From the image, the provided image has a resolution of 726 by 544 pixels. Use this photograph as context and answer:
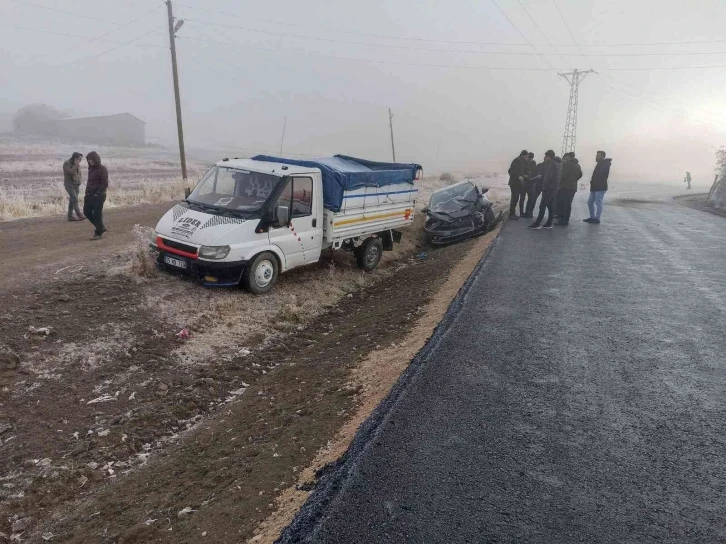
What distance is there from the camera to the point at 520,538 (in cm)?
275

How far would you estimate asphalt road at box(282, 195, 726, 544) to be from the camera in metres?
2.87

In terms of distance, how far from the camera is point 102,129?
8800 cm

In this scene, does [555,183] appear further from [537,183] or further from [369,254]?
[369,254]

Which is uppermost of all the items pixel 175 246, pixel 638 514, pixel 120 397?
pixel 175 246

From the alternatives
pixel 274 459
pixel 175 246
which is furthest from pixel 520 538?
pixel 175 246

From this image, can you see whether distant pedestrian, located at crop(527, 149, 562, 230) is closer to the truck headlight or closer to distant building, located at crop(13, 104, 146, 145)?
the truck headlight

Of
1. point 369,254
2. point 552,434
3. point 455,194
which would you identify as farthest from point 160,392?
point 455,194

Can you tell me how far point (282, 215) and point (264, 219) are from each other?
0.31 metres

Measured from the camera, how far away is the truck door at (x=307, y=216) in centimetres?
884

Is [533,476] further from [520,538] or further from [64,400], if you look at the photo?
[64,400]

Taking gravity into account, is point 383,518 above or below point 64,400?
above

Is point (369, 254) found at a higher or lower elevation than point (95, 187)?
lower

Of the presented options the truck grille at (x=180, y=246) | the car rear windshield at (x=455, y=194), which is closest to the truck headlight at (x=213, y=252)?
the truck grille at (x=180, y=246)

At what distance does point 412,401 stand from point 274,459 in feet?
4.10
